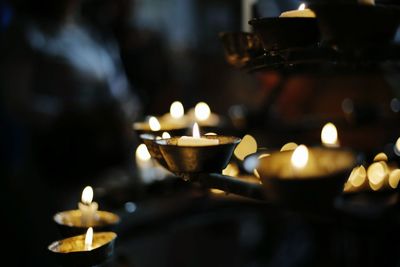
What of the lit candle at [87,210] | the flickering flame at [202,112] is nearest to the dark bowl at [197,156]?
the lit candle at [87,210]

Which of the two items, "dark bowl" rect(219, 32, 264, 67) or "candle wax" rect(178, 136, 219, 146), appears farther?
"dark bowl" rect(219, 32, 264, 67)

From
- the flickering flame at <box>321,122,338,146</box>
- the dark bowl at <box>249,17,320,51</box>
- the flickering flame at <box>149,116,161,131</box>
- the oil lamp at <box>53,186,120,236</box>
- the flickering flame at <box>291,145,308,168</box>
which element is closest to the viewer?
the flickering flame at <box>291,145,308,168</box>

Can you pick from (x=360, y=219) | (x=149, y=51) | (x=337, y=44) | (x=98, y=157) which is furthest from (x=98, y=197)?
(x=149, y=51)

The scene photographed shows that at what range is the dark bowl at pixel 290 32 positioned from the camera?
2.70 ft

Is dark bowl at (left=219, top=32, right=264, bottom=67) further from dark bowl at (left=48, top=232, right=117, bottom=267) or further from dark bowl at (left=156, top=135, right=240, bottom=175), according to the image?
dark bowl at (left=48, top=232, right=117, bottom=267)

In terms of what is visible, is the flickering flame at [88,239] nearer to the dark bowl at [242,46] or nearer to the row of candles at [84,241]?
the row of candles at [84,241]

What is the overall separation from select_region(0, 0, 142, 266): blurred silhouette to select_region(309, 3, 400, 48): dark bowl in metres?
2.92

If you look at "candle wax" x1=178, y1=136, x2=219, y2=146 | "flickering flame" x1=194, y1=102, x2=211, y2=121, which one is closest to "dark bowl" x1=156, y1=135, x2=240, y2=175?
"candle wax" x1=178, y1=136, x2=219, y2=146

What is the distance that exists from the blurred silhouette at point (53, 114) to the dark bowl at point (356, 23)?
2.92 meters

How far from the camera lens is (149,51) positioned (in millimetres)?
5387

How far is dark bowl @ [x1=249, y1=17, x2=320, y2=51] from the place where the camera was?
82cm

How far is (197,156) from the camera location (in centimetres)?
88

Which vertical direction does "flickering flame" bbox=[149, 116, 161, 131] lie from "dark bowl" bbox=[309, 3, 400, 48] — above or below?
below

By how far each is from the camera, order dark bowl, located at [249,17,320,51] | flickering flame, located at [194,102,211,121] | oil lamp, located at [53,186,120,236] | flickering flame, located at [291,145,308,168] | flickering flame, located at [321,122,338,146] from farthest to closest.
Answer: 1. flickering flame, located at [194,102,211,121]
2. flickering flame, located at [321,122,338,146]
3. oil lamp, located at [53,186,120,236]
4. dark bowl, located at [249,17,320,51]
5. flickering flame, located at [291,145,308,168]
